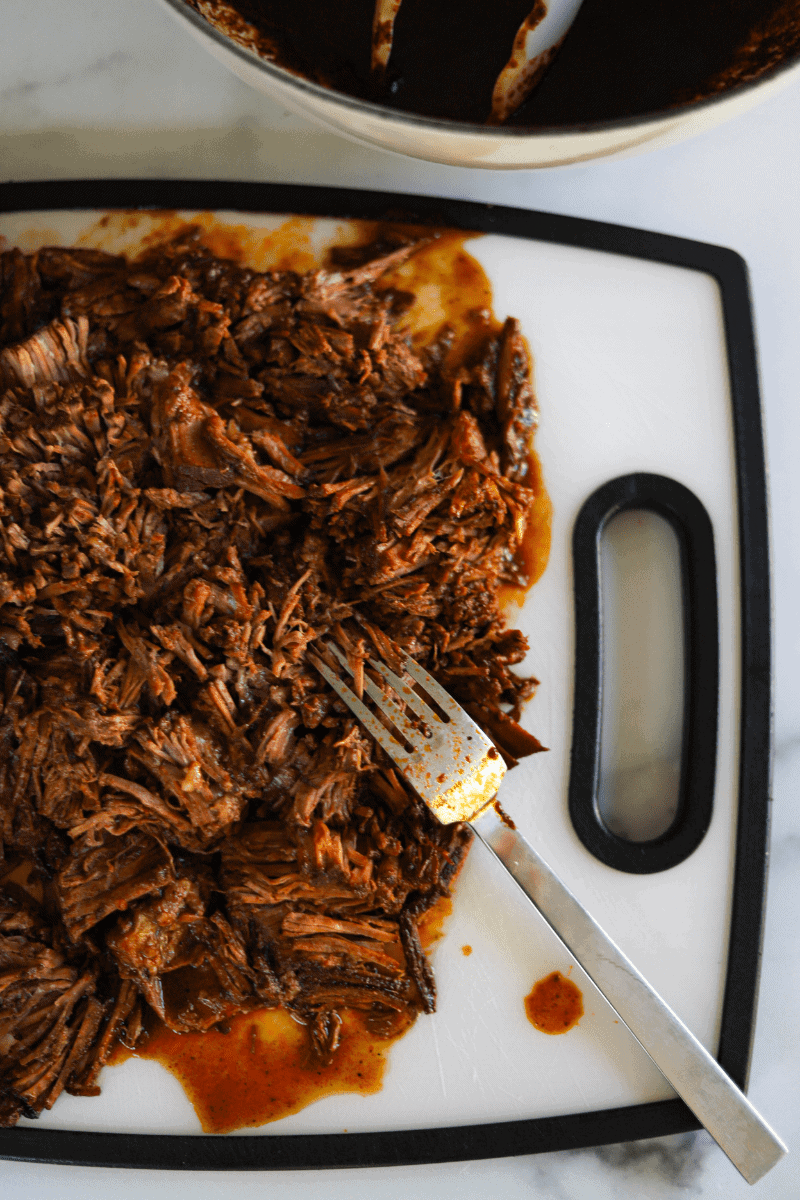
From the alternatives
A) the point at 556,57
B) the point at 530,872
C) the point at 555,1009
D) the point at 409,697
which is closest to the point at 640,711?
the point at 530,872

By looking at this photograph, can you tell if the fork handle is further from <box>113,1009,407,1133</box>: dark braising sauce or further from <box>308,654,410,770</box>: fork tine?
<box>113,1009,407,1133</box>: dark braising sauce

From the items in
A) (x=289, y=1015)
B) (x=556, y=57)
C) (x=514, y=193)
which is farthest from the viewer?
(x=514, y=193)

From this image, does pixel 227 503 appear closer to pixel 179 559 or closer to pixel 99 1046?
pixel 179 559

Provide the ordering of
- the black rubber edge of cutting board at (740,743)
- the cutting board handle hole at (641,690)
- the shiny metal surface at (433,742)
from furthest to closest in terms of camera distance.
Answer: the cutting board handle hole at (641,690), the black rubber edge of cutting board at (740,743), the shiny metal surface at (433,742)

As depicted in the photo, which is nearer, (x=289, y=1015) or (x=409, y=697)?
(x=409, y=697)

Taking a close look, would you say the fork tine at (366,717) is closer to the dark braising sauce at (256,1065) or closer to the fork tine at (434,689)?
the fork tine at (434,689)

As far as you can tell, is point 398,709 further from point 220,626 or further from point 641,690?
point 641,690

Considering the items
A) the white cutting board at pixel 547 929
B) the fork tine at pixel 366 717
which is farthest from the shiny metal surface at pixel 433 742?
the white cutting board at pixel 547 929
